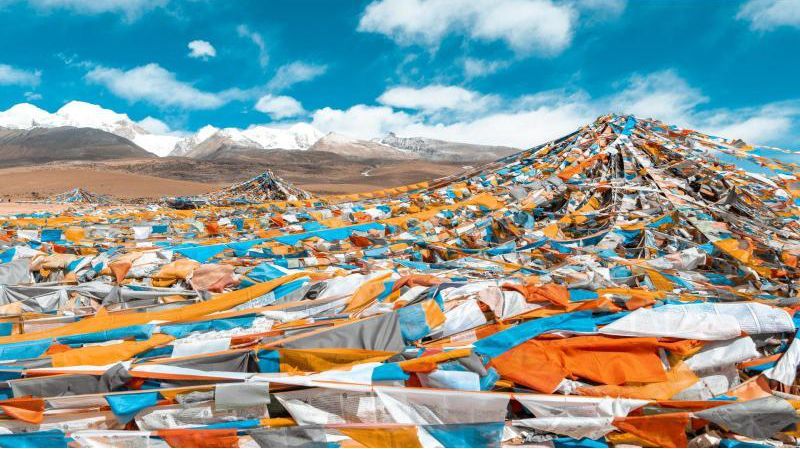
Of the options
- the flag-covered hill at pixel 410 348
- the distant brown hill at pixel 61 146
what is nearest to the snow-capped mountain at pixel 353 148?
the distant brown hill at pixel 61 146

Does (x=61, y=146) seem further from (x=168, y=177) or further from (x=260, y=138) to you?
(x=260, y=138)

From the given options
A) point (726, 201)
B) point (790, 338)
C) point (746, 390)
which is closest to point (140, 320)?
point (746, 390)

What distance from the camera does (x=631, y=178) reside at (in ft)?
34.6

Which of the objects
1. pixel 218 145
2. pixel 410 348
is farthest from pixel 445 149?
pixel 410 348

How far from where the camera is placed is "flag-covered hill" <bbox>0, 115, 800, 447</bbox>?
2670mm

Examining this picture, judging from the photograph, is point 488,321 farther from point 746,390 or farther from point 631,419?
point 746,390

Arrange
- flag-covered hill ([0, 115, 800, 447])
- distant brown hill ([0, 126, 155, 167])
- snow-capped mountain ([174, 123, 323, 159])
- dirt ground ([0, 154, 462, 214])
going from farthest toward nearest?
1. snow-capped mountain ([174, 123, 323, 159])
2. distant brown hill ([0, 126, 155, 167])
3. dirt ground ([0, 154, 462, 214])
4. flag-covered hill ([0, 115, 800, 447])

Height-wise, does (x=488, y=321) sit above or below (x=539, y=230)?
below

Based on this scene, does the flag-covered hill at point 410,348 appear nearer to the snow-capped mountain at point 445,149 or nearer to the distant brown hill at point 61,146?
the distant brown hill at point 61,146

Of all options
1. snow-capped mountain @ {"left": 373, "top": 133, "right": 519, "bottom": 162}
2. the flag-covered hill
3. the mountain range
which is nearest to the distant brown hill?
the mountain range

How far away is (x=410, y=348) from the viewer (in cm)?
341

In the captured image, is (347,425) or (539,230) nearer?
(347,425)

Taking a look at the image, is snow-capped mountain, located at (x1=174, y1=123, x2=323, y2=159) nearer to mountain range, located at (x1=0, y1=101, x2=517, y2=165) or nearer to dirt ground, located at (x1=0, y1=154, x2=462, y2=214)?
mountain range, located at (x1=0, y1=101, x2=517, y2=165)

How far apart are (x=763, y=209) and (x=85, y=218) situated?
49.9 ft
